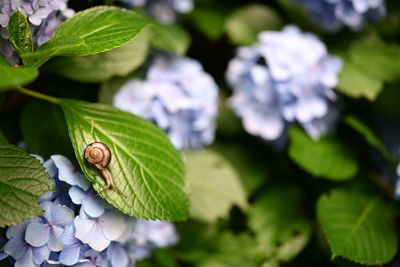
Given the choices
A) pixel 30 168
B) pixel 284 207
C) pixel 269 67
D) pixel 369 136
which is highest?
pixel 30 168

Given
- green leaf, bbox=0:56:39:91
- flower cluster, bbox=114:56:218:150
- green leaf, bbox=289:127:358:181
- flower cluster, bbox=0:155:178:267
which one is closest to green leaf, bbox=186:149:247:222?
flower cluster, bbox=114:56:218:150

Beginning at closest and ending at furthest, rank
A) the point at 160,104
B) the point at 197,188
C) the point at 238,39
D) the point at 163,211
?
the point at 163,211, the point at 160,104, the point at 197,188, the point at 238,39

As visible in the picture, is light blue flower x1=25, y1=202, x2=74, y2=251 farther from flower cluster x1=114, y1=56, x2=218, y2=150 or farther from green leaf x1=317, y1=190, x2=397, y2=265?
green leaf x1=317, y1=190, x2=397, y2=265

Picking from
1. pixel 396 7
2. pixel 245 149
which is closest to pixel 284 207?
pixel 245 149

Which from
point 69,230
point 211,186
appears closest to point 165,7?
point 211,186

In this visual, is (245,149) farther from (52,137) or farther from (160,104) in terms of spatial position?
(52,137)

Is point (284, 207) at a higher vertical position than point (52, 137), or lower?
lower

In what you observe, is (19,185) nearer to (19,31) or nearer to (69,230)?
(69,230)
